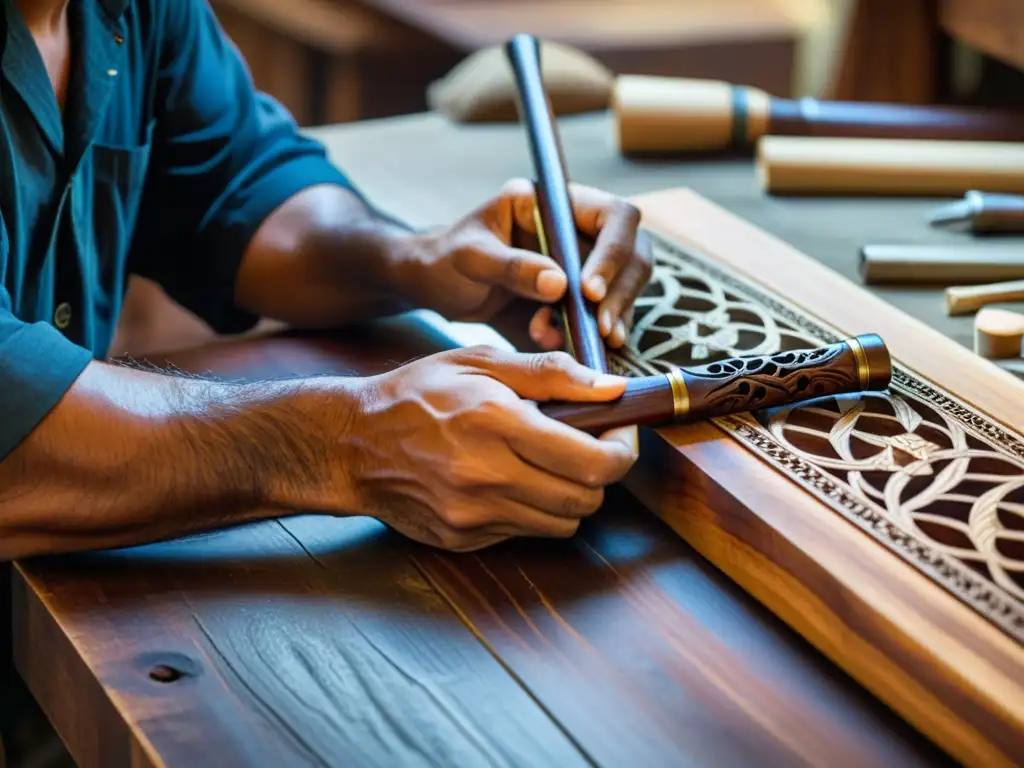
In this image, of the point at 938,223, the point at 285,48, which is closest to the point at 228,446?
the point at 938,223

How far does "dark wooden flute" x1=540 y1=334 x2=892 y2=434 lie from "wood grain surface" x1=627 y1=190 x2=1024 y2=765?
4 cm

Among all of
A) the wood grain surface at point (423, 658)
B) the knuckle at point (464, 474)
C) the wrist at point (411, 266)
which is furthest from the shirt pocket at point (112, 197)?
the knuckle at point (464, 474)

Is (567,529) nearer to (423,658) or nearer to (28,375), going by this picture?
(423,658)

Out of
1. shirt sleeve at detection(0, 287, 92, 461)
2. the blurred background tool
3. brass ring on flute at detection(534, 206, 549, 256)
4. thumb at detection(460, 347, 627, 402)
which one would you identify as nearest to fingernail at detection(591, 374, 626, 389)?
thumb at detection(460, 347, 627, 402)

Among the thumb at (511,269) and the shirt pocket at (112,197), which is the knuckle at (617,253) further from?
the shirt pocket at (112,197)

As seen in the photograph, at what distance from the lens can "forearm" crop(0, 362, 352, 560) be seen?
1101 mm

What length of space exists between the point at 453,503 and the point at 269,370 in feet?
1.55

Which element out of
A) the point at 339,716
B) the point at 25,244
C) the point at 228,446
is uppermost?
the point at 25,244

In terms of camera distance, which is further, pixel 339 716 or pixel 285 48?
pixel 285 48

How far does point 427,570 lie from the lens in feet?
3.68

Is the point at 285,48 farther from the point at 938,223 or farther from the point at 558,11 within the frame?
the point at 938,223

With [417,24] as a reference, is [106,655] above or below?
below

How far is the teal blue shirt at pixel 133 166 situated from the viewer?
136 centimetres

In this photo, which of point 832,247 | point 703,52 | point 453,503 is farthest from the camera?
point 703,52
